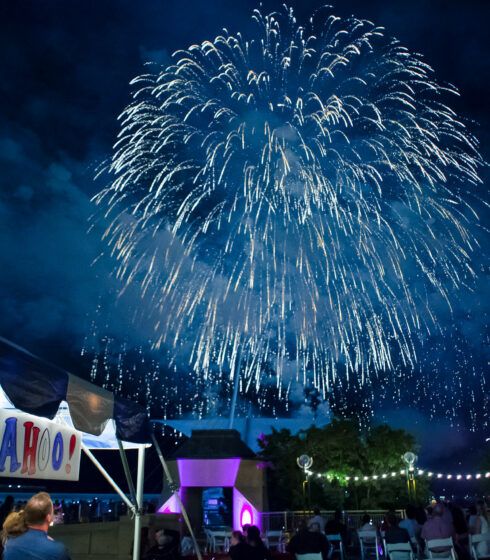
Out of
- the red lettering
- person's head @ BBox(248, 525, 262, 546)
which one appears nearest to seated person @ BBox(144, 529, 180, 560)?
person's head @ BBox(248, 525, 262, 546)

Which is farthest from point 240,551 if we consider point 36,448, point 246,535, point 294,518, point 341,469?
point 341,469

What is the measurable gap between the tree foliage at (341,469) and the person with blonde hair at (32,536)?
23732mm

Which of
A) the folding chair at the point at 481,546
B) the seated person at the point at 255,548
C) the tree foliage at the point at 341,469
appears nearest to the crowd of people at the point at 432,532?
the folding chair at the point at 481,546

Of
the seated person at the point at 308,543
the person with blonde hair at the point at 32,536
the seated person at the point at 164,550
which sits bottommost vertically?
the seated person at the point at 308,543

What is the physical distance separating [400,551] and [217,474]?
15.1 metres

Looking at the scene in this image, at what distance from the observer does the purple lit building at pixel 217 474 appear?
2316 centimetres

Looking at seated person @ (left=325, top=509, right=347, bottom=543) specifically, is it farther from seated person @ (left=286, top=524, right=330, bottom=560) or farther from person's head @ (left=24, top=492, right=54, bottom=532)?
person's head @ (left=24, top=492, right=54, bottom=532)

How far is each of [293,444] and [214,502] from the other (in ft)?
63.3

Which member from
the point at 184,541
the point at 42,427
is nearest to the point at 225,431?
the point at 184,541

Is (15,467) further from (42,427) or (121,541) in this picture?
(121,541)

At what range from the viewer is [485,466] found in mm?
42219

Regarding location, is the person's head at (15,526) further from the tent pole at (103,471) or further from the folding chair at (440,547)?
A: the folding chair at (440,547)

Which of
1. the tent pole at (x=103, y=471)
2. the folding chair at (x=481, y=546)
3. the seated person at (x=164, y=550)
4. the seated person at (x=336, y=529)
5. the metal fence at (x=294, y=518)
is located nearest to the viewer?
the tent pole at (x=103, y=471)

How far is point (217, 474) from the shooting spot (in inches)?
920
